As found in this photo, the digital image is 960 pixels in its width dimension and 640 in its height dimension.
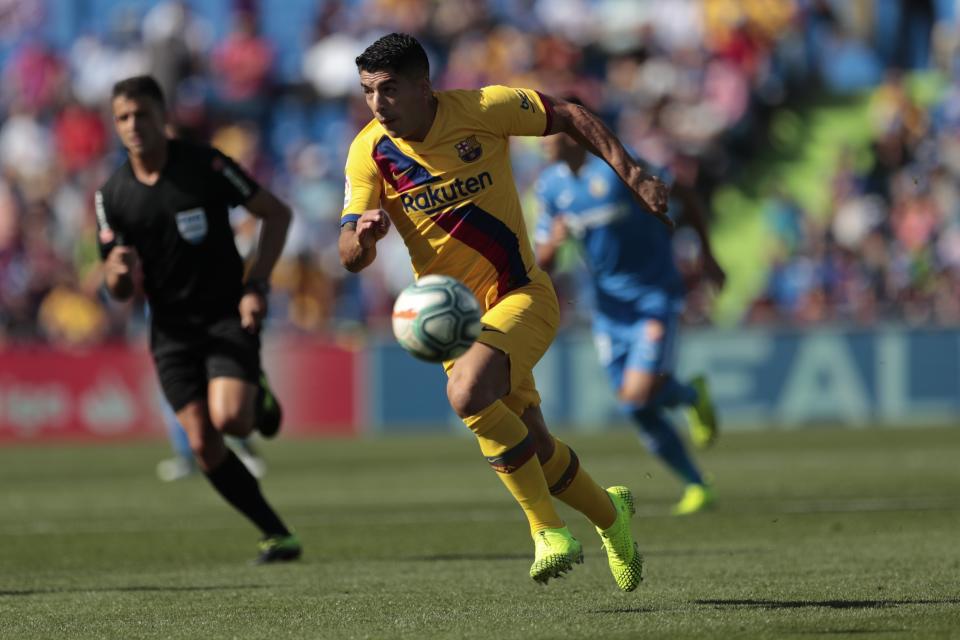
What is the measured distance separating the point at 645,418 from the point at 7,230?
15625 mm

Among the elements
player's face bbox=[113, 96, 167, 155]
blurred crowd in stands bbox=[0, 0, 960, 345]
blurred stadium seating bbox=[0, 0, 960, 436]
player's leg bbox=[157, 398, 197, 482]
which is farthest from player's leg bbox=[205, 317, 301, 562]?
blurred crowd in stands bbox=[0, 0, 960, 345]

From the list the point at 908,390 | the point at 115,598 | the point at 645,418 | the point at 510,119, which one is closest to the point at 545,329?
the point at 510,119

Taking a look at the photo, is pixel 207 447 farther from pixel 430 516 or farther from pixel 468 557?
pixel 430 516

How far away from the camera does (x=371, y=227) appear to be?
665cm

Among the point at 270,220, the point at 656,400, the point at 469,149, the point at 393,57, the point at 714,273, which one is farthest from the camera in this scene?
the point at 656,400

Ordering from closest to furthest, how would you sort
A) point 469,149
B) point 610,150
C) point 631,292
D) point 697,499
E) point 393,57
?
point 393,57, point 610,150, point 469,149, point 697,499, point 631,292

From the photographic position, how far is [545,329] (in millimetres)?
7375

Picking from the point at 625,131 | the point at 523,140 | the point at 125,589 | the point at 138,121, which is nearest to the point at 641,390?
the point at 138,121

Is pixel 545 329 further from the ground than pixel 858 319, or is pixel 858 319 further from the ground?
pixel 545 329

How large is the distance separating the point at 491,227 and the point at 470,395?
84cm

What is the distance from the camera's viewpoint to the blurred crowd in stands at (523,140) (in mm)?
22406

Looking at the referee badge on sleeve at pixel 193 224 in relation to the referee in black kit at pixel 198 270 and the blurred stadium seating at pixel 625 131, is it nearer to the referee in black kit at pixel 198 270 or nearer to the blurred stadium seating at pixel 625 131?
the referee in black kit at pixel 198 270

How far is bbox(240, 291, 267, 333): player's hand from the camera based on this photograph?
29.5ft

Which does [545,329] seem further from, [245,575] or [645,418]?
[645,418]
